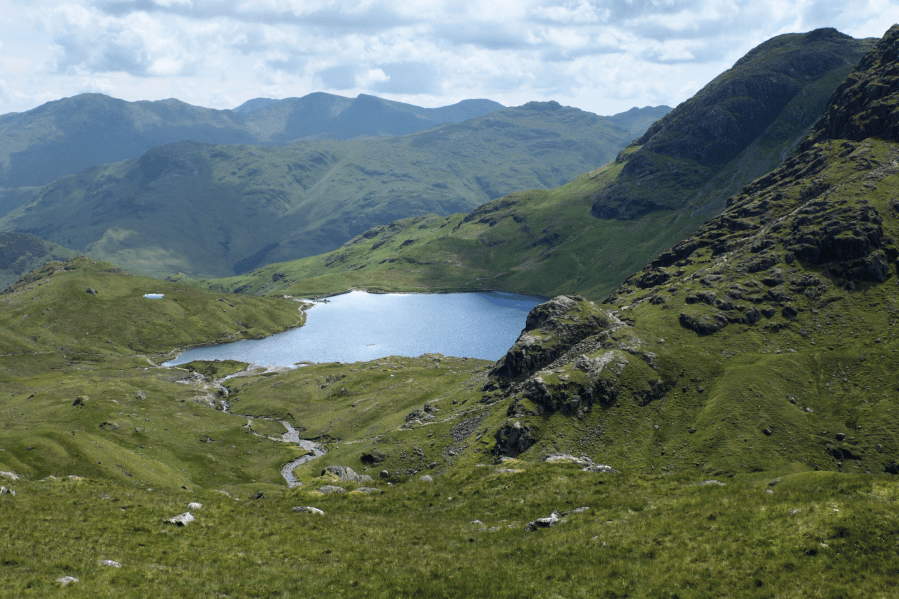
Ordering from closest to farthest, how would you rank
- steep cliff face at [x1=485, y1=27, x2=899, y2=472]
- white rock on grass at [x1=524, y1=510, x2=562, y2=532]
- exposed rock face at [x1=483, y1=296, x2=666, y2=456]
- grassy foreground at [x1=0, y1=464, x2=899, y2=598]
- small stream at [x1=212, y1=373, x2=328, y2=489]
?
grassy foreground at [x1=0, y1=464, x2=899, y2=598]
white rock on grass at [x1=524, y1=510, x2=562, y2=532]
steep cliff face at [x1=485, y1=27, x2=899, y2=472]
exposed rock face at [x1=483, y1=296, x2=666, y2=456]
small stream at [x1=212, y1=373, x2=328, y2=489]

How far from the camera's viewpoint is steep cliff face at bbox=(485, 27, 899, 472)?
353 ft

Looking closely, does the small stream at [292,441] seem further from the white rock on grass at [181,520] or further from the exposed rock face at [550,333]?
the white rock on grass at [181,520]

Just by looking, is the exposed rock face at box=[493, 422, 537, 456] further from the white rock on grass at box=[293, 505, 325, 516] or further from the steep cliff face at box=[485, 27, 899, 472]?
the white rock on grass at box=[293, 505, 325, 516]

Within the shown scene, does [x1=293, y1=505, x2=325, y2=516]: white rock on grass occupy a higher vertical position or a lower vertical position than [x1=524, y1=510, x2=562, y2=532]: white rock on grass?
lower

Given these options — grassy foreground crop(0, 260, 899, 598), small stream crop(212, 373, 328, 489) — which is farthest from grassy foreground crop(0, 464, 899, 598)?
small stream crop(212, 373, 328, 489)

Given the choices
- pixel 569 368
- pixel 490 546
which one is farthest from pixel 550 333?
pixel 490 546

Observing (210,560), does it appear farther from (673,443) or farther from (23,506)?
(673,443)

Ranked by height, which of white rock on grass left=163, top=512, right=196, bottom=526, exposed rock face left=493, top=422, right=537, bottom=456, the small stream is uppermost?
white rock on grass left=163, top=512, right=196, bottom=526

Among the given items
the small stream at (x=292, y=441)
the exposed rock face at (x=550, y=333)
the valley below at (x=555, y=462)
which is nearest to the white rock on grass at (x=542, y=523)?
the valley below at (x=555, y=462)

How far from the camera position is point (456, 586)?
27.5 meters

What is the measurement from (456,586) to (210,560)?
1526cm

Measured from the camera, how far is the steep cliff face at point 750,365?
4240 inches

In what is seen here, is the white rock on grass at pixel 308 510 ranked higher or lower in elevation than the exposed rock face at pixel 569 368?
higher

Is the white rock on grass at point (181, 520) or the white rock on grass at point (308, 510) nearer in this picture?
the white rock on grass at point (181, 520)
